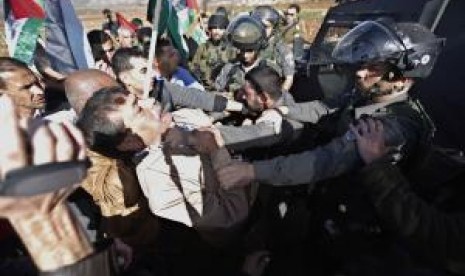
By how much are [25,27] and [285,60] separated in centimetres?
263

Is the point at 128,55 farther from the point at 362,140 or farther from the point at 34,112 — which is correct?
the point at 362,140

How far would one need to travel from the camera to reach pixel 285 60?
5.70m

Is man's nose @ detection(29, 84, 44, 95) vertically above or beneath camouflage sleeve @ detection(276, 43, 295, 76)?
above

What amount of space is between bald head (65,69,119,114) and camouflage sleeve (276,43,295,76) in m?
2.61

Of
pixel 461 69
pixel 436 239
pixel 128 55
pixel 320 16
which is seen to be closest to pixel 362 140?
pixel 436 239

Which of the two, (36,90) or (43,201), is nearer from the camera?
(43,201)

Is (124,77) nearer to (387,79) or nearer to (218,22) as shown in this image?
(387,79)

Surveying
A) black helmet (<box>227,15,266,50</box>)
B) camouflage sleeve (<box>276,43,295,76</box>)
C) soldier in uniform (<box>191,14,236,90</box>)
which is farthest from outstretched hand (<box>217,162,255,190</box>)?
soldier in uniform (<box>191,14,236,90</box>)

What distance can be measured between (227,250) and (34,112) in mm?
1688

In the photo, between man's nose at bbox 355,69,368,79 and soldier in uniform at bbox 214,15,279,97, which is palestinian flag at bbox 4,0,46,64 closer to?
soldier in uniform at bbox 214,15,279,97

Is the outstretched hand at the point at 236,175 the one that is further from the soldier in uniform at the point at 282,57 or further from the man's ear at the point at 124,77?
the soldier in uniform at the point at 282,57

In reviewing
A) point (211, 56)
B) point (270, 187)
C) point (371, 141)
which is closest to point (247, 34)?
point (211, 56)

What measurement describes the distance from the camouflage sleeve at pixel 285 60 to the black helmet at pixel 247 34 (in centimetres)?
27

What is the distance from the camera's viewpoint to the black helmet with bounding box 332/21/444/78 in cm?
261
